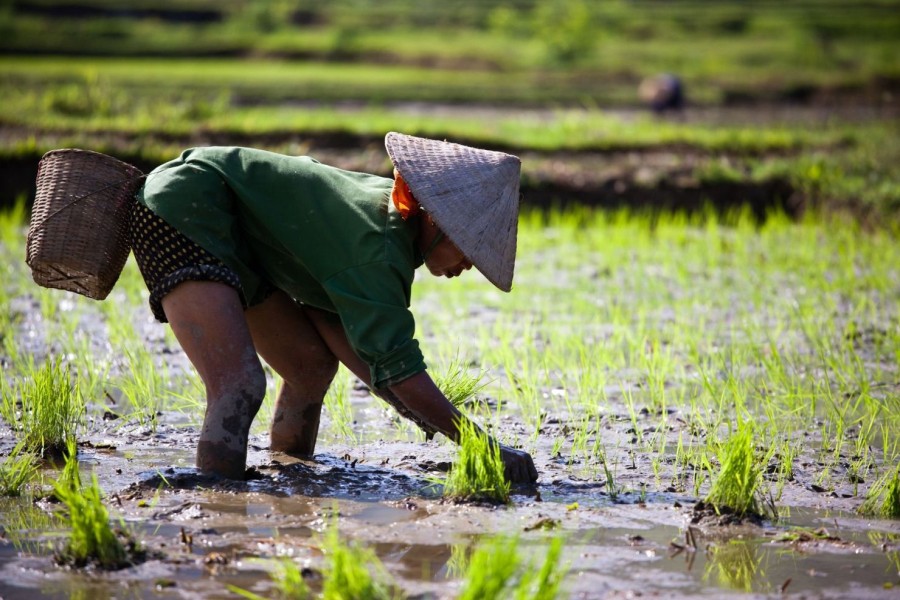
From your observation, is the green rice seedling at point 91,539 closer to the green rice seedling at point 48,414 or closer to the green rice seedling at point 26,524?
the green rice seedling at point 26,524

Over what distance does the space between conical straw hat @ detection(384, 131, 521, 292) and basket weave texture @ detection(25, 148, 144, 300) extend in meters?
0.85

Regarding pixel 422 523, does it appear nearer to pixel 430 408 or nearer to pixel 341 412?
pixel 430 408

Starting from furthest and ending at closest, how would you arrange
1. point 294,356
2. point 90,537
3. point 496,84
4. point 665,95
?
point 496,84 < point 665,95 < point 294,356 < point 90,537

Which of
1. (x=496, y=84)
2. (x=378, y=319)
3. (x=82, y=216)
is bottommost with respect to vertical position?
(x=378, y=319)

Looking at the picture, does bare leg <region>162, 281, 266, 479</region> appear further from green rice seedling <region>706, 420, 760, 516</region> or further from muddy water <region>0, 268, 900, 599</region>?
green rice seedling <region>706, 420, 760, 516</region>

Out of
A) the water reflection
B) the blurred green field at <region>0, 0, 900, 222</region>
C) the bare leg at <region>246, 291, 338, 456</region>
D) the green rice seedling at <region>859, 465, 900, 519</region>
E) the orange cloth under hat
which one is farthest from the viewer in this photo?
the blurred green field at <region>0, 0, 900, 222</region>

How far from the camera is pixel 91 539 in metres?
2.43

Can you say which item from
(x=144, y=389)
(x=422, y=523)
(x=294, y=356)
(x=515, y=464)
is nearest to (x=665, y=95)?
(x=144, y=389)

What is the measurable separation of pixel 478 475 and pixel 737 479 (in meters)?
0.69

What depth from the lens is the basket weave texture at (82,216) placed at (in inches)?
123

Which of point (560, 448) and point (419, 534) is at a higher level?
point (560, 448)

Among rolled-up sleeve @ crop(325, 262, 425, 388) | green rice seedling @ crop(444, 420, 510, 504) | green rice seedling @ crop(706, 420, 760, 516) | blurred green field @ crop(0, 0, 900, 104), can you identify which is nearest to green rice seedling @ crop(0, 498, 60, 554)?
rolled-up sleeve @ crop(325, 262, 425, 388)

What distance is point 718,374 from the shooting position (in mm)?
4684

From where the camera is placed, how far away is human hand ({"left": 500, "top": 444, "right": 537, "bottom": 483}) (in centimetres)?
307
